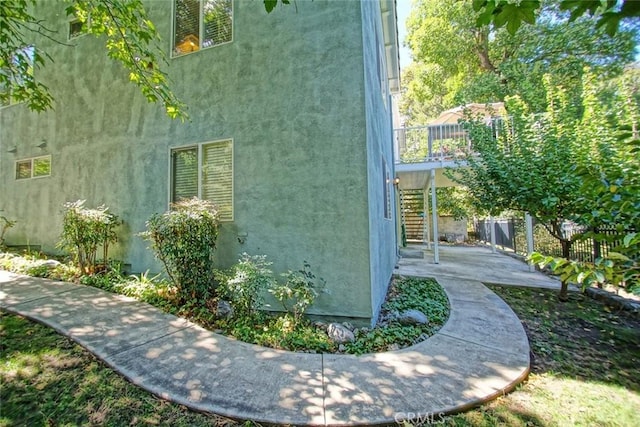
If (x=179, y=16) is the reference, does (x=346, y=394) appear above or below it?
below

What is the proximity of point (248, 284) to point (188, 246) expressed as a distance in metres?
1.21

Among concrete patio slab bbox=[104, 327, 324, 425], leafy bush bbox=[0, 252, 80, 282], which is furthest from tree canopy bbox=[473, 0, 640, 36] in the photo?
leafy bush bbox=[0, 252, 80, 282]

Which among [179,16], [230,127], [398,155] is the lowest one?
[230,127]

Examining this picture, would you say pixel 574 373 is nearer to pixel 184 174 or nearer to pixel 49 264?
pixel 184 174

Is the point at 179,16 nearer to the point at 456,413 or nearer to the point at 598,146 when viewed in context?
the point at 456,413

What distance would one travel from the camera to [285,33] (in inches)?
191

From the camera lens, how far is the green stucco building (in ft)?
14.3

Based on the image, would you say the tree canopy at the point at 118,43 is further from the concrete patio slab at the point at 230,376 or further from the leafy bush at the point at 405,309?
the leafy bush at the point at 405,309

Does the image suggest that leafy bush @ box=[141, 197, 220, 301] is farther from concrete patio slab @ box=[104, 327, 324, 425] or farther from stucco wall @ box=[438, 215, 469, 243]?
stucco wall @ box=[438, 215, 469, 243]

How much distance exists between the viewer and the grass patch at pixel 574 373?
2547 mm

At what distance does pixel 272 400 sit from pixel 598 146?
22.0 ft

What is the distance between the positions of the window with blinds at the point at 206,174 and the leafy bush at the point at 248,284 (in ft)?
3.75

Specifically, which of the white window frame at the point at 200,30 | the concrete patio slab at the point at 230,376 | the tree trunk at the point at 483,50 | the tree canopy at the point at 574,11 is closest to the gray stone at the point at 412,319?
the concrete patio slab at the point at 230,376

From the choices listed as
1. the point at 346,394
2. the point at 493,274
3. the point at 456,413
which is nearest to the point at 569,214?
the point at 493,274
